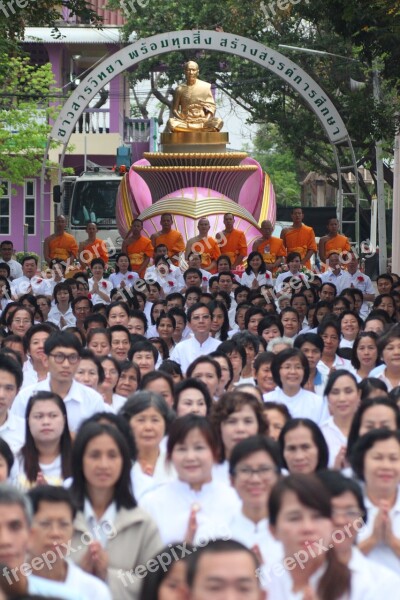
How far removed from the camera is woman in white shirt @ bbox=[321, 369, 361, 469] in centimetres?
866

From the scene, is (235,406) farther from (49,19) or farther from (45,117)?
(45,117)

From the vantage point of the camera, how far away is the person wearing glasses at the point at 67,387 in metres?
9.25

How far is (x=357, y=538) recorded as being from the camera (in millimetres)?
6258

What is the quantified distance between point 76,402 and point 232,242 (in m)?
10.9

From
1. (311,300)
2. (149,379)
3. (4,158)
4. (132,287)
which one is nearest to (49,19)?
(132,287)

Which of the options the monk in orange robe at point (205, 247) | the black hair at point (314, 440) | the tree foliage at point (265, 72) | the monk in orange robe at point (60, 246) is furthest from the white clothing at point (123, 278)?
the black hair at point (314, 440)

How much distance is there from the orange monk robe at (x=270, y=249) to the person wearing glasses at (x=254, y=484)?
12663 millimetres

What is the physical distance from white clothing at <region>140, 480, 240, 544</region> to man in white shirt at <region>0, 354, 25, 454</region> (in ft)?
5.56

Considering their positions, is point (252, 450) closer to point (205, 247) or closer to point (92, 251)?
point (92, 251)

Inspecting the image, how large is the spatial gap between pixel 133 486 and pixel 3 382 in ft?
7.31

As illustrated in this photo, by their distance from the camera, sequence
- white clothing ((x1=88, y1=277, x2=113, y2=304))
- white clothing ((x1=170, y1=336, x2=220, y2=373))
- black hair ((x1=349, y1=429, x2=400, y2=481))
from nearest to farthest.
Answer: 1. black hair ((x1=349, y1=429, x2=400, y2=481))
2. white clothing ((x1=170, y1=336, x2=220, y2=373))
3. white clothing ((x1=88, y1=277, x2=113, y2=304))

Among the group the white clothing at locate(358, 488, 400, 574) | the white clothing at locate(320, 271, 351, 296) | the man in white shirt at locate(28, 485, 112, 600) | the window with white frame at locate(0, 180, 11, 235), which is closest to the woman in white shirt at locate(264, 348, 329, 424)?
the white clothing at locate(358, 488, 400, 574)

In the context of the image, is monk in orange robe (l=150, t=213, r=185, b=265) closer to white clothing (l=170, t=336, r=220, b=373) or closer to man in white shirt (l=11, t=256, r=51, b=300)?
man in white shirt (l=11, t=256, r=51, b=300)

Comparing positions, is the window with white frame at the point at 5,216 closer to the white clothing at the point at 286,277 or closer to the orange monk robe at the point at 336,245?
the orange monk robe at the point at 336,245
